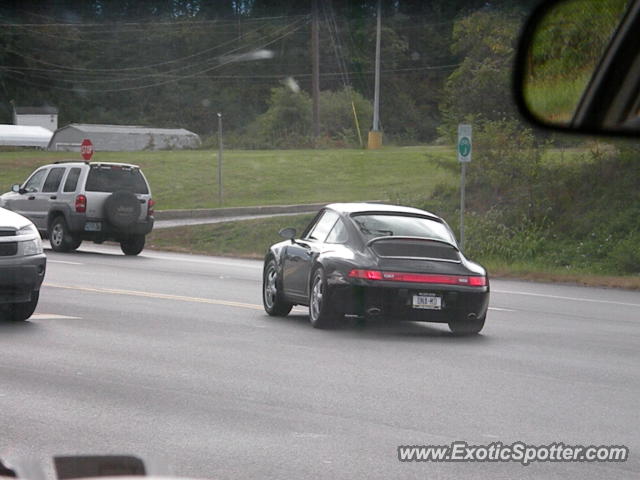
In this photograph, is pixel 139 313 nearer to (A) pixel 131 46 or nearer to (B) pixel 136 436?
(B) pixel 136 436

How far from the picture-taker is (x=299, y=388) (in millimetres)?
10672

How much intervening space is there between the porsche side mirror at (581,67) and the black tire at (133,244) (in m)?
24.5

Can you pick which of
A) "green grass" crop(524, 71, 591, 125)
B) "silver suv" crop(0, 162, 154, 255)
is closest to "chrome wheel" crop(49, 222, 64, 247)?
"silver suv" crop(0, 162, 154, 255)

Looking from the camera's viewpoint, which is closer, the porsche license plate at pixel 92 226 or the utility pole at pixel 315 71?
the porsche license plate at pixel 92 226

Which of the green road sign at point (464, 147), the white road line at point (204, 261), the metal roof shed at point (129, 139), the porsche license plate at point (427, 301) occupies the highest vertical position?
the green road sign at point (464, 147)

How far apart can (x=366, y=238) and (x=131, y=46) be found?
9775 centimetres

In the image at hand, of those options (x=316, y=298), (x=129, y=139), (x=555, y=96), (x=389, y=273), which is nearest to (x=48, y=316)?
(x=316, y=298)

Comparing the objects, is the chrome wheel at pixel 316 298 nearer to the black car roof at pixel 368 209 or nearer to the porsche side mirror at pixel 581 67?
the black car roof at pixel 368 209

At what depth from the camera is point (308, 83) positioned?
109500 mm

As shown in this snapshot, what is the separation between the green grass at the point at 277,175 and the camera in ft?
160

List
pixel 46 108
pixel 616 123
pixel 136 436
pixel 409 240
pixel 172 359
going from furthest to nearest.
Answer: pixel 46 108 → pixel 409 240 → pixel 172 359 → pixel 136 436 → pixel 616 123

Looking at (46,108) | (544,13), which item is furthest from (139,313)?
(46,108)

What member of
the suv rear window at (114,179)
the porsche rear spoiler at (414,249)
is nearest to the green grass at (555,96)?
the porsche rear spoiler at (414,249)

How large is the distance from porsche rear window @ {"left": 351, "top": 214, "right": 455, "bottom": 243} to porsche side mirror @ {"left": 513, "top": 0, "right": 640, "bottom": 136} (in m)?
10.4
